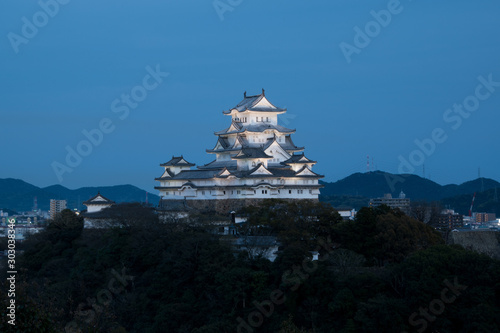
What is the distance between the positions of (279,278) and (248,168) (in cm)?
1089

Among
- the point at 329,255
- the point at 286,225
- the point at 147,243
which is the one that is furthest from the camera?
the point at 147,243

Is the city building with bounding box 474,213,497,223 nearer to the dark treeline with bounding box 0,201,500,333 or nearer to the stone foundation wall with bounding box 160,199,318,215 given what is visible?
the stone foundation wall with bounding box 160,199,318,215

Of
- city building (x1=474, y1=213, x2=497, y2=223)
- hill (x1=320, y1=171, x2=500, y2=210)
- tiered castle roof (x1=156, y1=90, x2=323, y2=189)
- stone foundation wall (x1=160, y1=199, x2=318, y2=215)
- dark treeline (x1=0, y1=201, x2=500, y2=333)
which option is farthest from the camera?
hill (x1=320, y1=171, x2=500, y2=210)

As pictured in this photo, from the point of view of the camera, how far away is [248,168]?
1428 inches

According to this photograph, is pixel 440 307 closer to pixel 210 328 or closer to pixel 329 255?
pixel 329 255

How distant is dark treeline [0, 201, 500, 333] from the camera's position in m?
22.5

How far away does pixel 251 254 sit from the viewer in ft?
92.3

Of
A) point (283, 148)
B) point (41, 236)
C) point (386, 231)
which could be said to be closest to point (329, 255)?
point (386, 231)

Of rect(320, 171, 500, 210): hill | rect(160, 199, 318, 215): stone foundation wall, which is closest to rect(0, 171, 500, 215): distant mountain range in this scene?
rect(320, 171, 500, 210): hill

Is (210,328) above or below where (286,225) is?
below

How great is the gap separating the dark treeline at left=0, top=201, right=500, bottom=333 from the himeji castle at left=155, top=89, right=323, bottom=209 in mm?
3381

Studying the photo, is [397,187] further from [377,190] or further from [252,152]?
[252,152]

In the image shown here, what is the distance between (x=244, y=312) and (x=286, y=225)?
14.5 ft

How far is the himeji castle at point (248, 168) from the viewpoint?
35.1 meters
